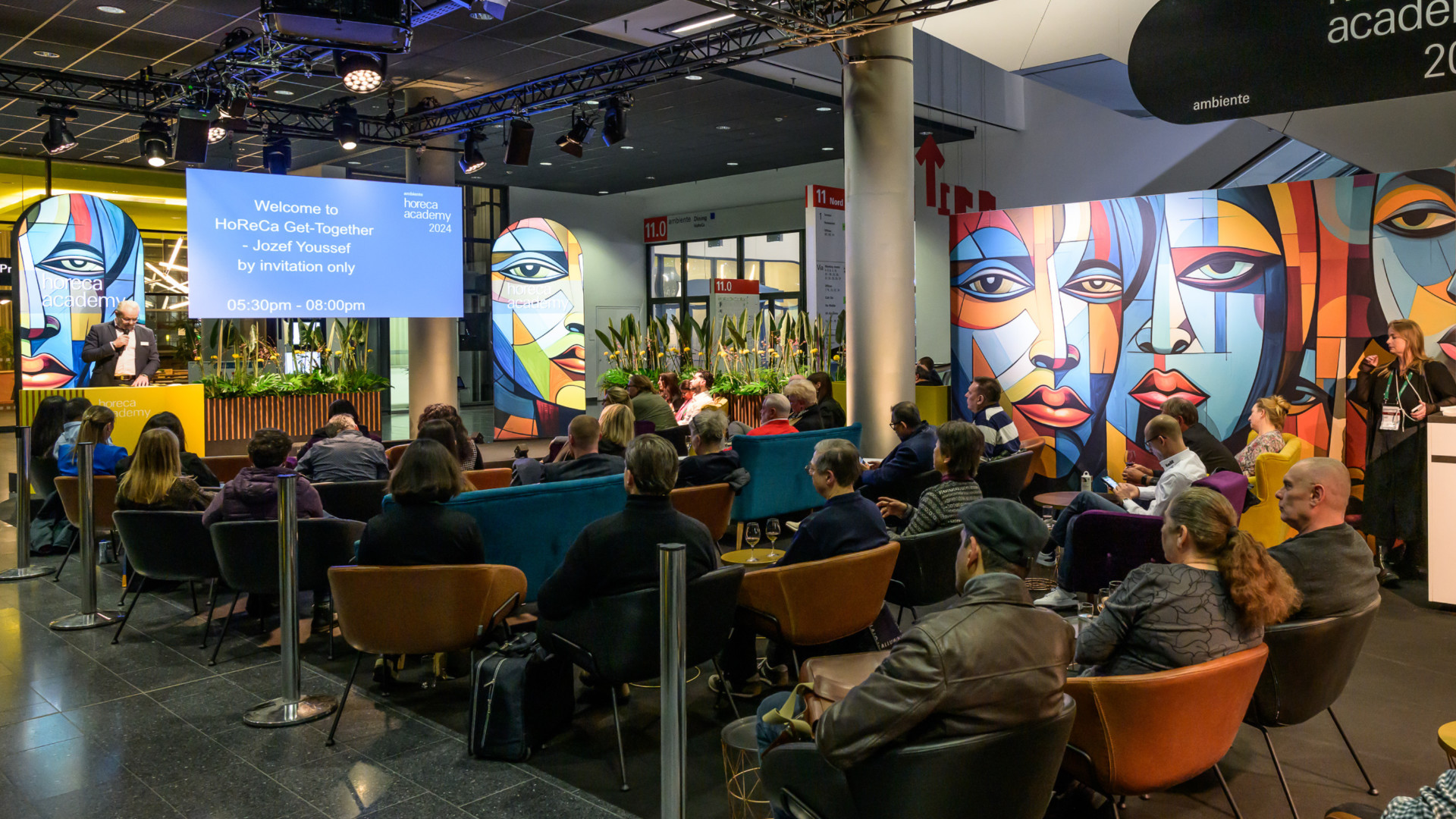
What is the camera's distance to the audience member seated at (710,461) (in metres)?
5.52

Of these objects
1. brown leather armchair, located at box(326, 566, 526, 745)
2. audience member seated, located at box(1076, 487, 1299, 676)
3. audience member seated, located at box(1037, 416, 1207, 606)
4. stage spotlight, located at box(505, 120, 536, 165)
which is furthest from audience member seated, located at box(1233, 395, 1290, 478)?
stage spotlight, located at box(505, 120, 536, 165)

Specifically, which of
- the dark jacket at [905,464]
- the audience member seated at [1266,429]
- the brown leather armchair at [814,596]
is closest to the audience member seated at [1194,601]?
the brown leather armchair at [814,596]

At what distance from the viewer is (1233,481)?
4.42 meters

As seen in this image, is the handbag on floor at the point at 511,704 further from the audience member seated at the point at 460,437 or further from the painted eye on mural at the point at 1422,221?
the painted eye on mural at the point at 1422,221

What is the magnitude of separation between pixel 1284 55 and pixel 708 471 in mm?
3543

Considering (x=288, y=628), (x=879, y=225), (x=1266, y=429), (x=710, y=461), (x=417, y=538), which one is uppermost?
Result: (x=879, y=225)

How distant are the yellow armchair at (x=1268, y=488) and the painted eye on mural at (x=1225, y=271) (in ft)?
7.81

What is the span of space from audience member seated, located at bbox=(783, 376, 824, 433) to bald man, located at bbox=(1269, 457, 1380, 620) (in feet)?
13.9

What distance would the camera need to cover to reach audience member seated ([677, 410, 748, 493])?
18.1 feet

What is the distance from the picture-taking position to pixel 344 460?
529cm

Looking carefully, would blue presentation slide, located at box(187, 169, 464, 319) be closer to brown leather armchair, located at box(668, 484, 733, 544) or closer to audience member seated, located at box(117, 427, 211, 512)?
audience member seated, located at box(117, 427, 211, 512)

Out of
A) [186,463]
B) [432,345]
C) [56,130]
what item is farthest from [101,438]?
[432,345]

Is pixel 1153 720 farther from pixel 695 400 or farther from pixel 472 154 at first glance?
pixel 472 154

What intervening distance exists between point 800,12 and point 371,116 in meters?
6.80
